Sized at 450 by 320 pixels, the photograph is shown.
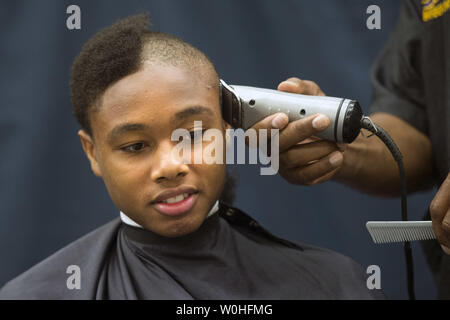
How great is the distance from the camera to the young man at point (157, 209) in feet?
3.21

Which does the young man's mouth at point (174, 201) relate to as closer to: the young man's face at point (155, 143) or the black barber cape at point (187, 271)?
the young man's face at point (155, 143)

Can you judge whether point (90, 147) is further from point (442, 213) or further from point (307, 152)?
point (442, 213)

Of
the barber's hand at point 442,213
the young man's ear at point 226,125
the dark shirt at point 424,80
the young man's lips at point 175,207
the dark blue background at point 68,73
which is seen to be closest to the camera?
the barber's hand at point 442,213

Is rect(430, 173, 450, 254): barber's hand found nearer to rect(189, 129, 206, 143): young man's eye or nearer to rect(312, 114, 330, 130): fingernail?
rect(312, 114, 330, 130): fingernail

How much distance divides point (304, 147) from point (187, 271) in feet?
1.32

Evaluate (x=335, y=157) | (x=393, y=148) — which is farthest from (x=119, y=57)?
(x=393, y=148)

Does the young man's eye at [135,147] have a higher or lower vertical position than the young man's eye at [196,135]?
lower

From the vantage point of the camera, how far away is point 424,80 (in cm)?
147

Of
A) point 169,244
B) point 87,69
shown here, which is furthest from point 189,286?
point 87,69

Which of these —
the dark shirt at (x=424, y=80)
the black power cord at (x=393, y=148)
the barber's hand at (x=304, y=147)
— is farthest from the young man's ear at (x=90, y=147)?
the dark shirt at (x=424, y=80)

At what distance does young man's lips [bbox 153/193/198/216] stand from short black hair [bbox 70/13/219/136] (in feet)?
0.78

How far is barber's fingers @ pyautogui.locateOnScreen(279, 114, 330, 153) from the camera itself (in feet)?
3.25

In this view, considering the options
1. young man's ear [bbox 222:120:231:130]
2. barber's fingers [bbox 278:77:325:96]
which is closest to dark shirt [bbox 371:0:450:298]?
barber's fingers [bbox 278:77:325:96]
